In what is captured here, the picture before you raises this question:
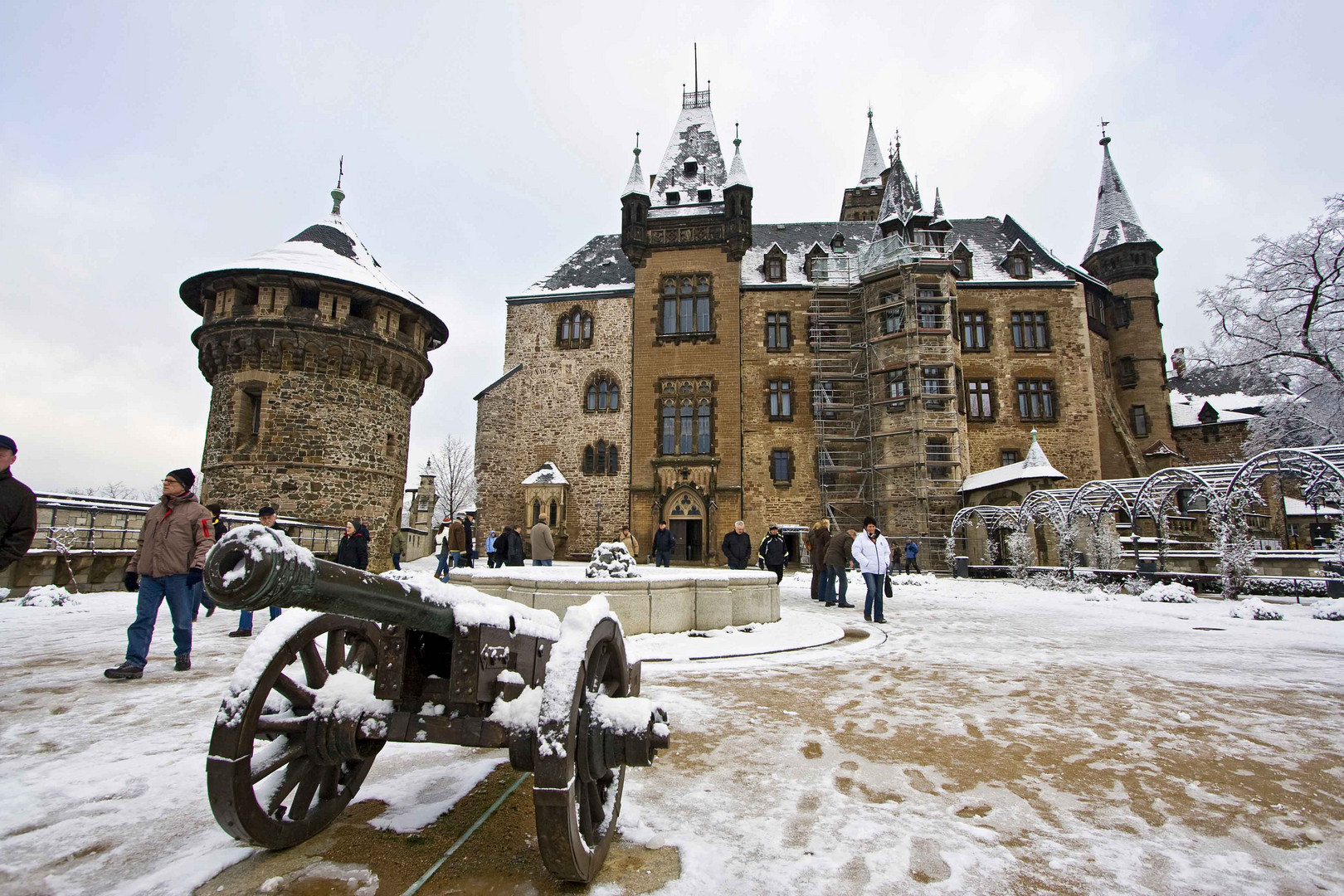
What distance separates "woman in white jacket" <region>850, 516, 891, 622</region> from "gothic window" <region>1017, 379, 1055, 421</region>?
1976 cm

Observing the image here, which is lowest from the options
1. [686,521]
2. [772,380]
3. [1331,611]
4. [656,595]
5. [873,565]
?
[1331,611]

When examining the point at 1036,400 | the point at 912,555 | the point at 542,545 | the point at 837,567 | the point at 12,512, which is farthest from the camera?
the point at 1036,400

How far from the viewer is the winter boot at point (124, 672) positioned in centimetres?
532

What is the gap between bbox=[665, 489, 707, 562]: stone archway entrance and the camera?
85.7ft

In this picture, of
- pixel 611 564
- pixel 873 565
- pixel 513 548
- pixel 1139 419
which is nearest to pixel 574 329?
pixel 513 548

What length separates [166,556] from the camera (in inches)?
213

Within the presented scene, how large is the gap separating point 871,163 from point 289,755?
158 ft

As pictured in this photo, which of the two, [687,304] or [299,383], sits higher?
[687,304]

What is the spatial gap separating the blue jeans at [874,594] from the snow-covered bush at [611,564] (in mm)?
4006

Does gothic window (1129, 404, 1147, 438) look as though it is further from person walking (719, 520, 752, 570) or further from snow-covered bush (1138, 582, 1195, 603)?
person walking (719, 520, 752, 570)

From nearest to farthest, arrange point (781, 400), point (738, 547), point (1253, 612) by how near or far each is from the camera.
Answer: point (1253, 612)
point (738, 547)
point (781, 400)

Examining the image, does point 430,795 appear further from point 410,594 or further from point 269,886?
point 410,594

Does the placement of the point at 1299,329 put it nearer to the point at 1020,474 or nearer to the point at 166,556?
the point at 1020,474

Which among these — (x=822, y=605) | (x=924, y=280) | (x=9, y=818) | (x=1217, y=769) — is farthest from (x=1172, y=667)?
(x=924, y=280)
